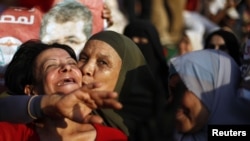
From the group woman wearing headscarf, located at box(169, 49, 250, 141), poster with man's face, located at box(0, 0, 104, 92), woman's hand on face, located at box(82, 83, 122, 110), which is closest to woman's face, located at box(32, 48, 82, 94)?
woman's hand on face, located at box(82, 83, 122, 110)

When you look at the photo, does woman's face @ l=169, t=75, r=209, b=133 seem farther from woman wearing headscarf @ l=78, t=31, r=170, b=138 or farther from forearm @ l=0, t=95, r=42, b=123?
forearm @ l=0, t=95, r=42, b=123

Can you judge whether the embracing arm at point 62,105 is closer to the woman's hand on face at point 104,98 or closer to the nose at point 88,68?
the woman's hand on face at point 104,98

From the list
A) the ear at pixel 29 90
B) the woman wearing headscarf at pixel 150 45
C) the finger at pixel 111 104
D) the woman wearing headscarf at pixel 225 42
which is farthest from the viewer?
the woman wearing headscarf at pixel 225 42

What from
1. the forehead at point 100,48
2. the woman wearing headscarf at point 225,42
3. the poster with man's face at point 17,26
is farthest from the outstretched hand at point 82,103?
the woman wearing headscarf at point 225,42

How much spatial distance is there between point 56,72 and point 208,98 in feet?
2.64

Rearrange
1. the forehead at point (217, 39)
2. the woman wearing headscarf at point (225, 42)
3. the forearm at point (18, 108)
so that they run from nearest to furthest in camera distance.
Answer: the forearm at point (18, 108) → the woman wearing headscarf at point (225, 42) → the forehead at point (217, 39)

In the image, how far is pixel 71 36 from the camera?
5.43 metres

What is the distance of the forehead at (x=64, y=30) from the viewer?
211 inches

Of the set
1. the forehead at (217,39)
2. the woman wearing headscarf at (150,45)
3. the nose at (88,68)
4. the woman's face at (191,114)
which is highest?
Answer: the nose at (88,68)

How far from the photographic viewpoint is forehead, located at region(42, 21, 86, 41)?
17.6 feet

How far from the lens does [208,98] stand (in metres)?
4.45

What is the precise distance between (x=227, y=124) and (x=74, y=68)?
A: 2.76 feet

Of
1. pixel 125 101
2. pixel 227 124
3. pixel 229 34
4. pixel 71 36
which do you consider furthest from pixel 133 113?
pixel 229 34

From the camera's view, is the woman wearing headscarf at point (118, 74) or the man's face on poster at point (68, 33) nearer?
the woman wearing headscarf at point (118, 74)
